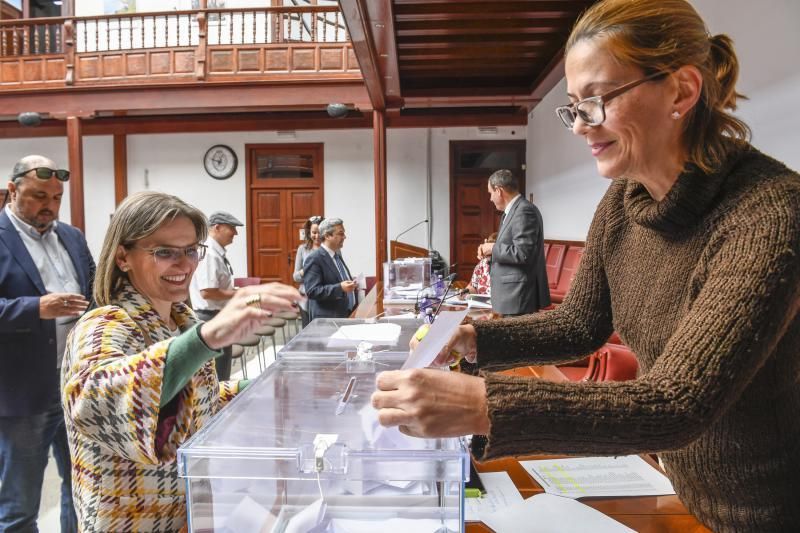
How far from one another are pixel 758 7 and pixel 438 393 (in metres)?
3.37

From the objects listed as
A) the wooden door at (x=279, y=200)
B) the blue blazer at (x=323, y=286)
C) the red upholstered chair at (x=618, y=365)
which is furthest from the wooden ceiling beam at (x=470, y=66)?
the red upholstered chair at (x=618, y=365)

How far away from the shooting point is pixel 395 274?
4500 millimetres

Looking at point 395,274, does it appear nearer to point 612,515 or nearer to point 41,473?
point 41,473

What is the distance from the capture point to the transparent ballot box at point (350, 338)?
4.52 feet

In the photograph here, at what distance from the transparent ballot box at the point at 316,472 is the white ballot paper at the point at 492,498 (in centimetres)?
16

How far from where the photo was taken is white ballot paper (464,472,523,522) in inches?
36.9

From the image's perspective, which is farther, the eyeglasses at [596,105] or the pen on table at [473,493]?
the pen on table at [473,493]

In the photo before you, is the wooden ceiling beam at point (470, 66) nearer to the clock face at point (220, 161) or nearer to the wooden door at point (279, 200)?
the wooden door at point (279, 200)

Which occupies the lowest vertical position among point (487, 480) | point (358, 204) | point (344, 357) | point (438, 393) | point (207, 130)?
point (487, 480)

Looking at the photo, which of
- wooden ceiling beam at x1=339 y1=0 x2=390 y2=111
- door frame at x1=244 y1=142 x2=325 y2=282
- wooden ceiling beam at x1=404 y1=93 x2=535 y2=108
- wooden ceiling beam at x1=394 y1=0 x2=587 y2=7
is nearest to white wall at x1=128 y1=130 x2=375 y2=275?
door frame at x1=244 y1=142 x2=325 y2=282

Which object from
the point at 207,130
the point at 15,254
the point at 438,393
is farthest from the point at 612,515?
the point at 207,130

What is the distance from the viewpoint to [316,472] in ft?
2.19

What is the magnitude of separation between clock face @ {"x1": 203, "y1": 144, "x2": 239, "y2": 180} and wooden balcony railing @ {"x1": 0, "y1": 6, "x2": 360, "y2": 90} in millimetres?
1777

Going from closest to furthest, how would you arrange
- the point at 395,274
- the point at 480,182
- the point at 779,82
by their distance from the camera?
the point at 779,82
the point at 395,274
the point at 480,182
